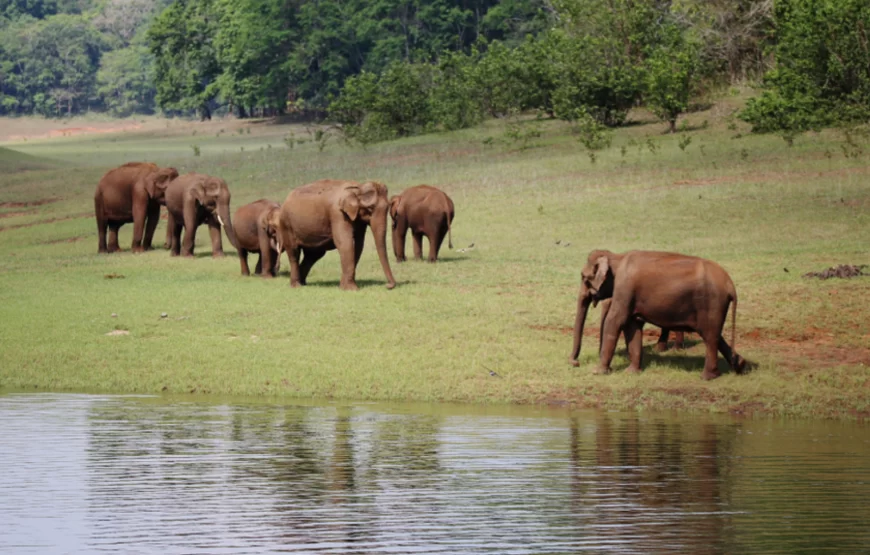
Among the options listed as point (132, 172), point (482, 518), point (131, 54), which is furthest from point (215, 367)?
point (131, 54)

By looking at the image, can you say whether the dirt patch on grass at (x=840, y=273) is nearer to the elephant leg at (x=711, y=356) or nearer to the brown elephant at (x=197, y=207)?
the elephant leg at (x=711, y=356)

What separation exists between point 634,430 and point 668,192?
62.5 ft

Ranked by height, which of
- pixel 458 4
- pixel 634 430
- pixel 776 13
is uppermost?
pixel 458 4

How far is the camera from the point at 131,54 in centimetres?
14450

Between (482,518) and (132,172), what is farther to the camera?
(132,172)

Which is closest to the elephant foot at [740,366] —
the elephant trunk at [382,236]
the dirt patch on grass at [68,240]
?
the elephant trunk at [382,236]

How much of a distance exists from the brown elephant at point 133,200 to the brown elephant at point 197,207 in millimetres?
841

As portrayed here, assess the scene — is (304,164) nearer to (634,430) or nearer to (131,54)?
(634,430)

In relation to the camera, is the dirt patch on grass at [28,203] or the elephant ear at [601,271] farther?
the dirt patch on grass at [28,203]

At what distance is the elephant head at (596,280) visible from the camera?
15.9 meters

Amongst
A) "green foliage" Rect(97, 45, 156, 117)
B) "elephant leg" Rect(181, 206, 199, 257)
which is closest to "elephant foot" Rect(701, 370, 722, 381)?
"elephant leg" Rect(181, 206, 199, 257)

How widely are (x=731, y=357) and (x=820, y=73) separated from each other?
82.9ft

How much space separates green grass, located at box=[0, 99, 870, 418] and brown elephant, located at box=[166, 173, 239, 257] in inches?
30.6

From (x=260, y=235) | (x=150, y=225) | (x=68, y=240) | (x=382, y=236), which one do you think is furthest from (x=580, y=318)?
(x=68, y=240)
